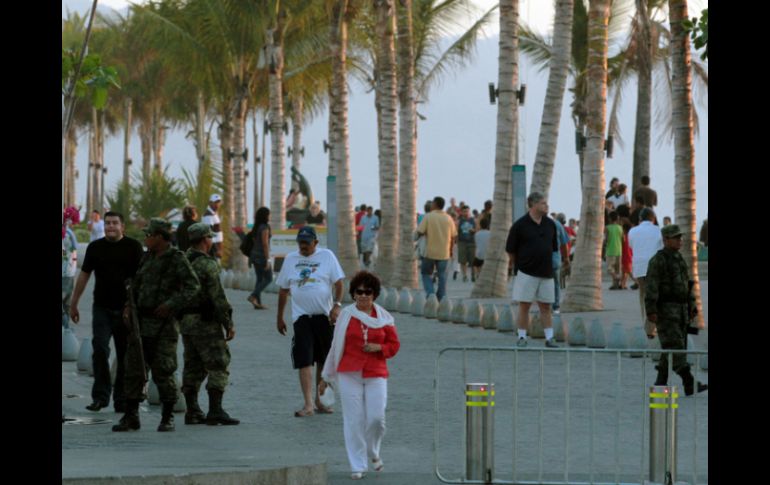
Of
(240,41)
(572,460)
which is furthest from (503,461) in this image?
(240,41)

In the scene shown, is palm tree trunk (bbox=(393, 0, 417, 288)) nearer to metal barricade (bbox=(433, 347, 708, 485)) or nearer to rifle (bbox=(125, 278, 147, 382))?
metal barricade (bbox=(433, 347, 708, 485))

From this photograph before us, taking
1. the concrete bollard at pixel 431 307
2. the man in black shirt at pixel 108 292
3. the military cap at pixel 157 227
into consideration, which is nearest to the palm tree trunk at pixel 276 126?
the concrete bollard at pixel 431 307

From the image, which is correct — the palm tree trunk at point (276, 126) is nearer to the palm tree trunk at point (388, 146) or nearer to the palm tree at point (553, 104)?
the palm tree trunk at point (388, 146)

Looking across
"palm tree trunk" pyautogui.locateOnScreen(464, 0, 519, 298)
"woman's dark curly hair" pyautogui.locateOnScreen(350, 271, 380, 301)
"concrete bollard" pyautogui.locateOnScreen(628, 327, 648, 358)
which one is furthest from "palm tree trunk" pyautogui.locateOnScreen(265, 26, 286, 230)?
"woman's dark curly hair" pyautogui.locateOnScreen(350, 271, 380, 301)

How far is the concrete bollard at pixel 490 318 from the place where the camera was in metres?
24.0

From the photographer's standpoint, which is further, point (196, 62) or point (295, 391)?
point (196, 62)

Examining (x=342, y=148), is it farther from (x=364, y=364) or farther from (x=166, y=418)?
(x=364, y=364)

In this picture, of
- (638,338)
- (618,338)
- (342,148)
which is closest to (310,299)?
(638,338)

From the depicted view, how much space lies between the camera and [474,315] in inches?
980

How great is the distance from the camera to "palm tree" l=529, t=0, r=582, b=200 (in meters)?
27.6
